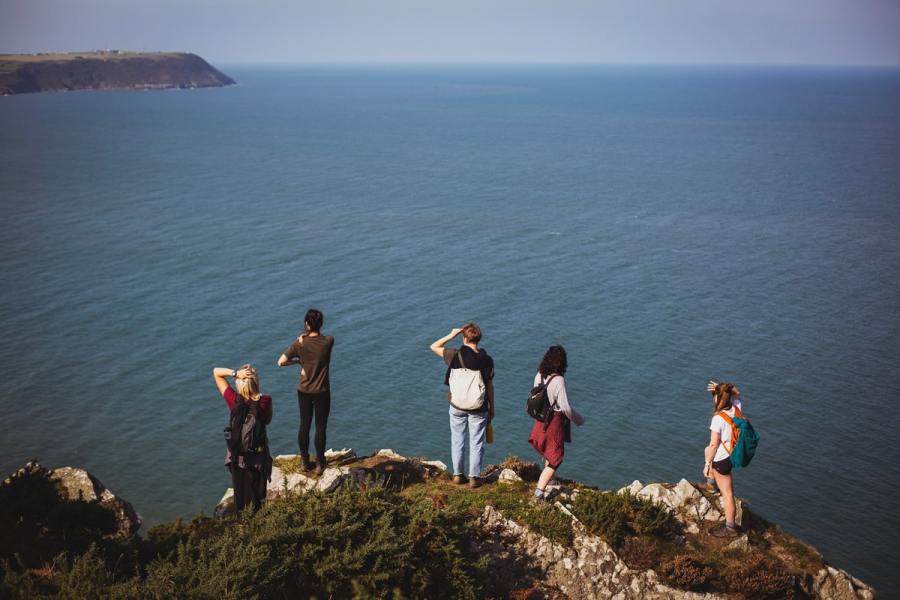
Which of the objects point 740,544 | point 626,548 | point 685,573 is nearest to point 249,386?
point 626,548

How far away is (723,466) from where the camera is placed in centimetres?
1219

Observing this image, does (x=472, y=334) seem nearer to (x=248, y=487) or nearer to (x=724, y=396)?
(x=248, y=487)

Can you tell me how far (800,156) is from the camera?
128m

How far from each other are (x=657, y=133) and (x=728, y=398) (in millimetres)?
157511

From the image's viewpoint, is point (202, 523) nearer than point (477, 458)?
Yes

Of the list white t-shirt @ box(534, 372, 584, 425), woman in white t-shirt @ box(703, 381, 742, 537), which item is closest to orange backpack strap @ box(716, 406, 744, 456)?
woman in white t-shirt @ box(703, 381, 742, 537)

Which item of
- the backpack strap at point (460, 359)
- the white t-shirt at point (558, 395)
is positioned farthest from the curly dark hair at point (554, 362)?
the backpack strap at point (460, 359)

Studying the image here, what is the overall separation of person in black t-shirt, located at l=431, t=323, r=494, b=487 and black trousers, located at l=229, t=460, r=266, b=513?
305 centimetres

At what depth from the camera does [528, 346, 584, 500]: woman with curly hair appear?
1143 centimetres

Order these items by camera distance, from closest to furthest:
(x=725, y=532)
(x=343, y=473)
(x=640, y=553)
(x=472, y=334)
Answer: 1. (x=472, y=334)
2. (x=640, y=553)
3. (x=725, y=532)
4. (x=343, y=473)

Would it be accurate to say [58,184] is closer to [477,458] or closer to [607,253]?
[607,253]

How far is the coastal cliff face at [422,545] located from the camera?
939 centimetres

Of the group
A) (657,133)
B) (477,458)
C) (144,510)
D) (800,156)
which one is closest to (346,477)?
(477,458)

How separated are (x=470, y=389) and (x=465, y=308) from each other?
43609 millimetres
